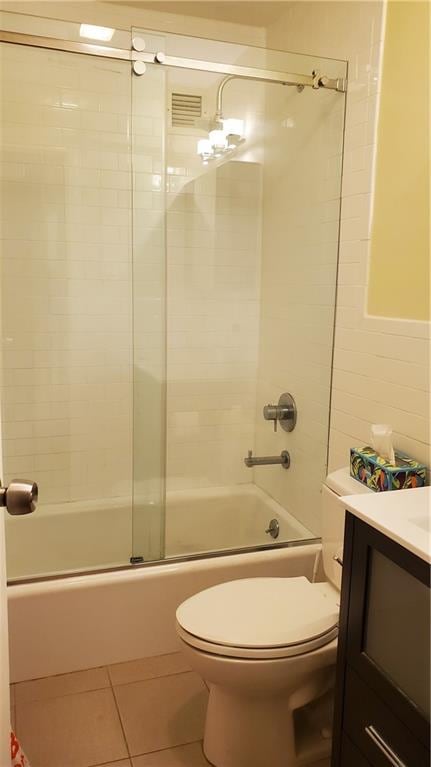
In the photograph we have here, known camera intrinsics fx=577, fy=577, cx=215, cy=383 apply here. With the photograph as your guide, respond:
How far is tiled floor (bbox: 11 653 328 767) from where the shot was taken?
1.62 m

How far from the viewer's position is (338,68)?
81.1 inches

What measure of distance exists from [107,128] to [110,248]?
492mm

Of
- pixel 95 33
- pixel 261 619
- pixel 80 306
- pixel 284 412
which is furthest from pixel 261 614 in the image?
pixel 95 33

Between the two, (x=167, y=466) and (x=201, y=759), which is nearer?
(x=201, y=759)

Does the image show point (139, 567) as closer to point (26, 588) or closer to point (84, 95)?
point (26, 588)

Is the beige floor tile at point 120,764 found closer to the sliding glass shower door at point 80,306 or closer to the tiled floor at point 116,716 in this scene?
the tiled floor at point 116,716

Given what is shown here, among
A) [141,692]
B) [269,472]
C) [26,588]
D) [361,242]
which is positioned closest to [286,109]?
[361,242]

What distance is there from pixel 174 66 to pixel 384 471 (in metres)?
1.57

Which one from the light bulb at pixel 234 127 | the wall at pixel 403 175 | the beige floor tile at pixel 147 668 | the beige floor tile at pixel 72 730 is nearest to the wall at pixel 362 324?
the wall at pixel 403 175

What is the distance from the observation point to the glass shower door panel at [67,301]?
92.0 inches

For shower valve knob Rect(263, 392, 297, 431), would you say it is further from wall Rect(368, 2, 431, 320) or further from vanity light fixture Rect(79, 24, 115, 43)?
vanity light fixture Rect(79, 24, 115, 43)

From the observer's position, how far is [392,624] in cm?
113

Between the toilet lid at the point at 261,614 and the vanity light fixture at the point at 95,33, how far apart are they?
6.37 ft

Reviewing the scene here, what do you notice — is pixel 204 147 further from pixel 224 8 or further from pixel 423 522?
pixel 423 522
